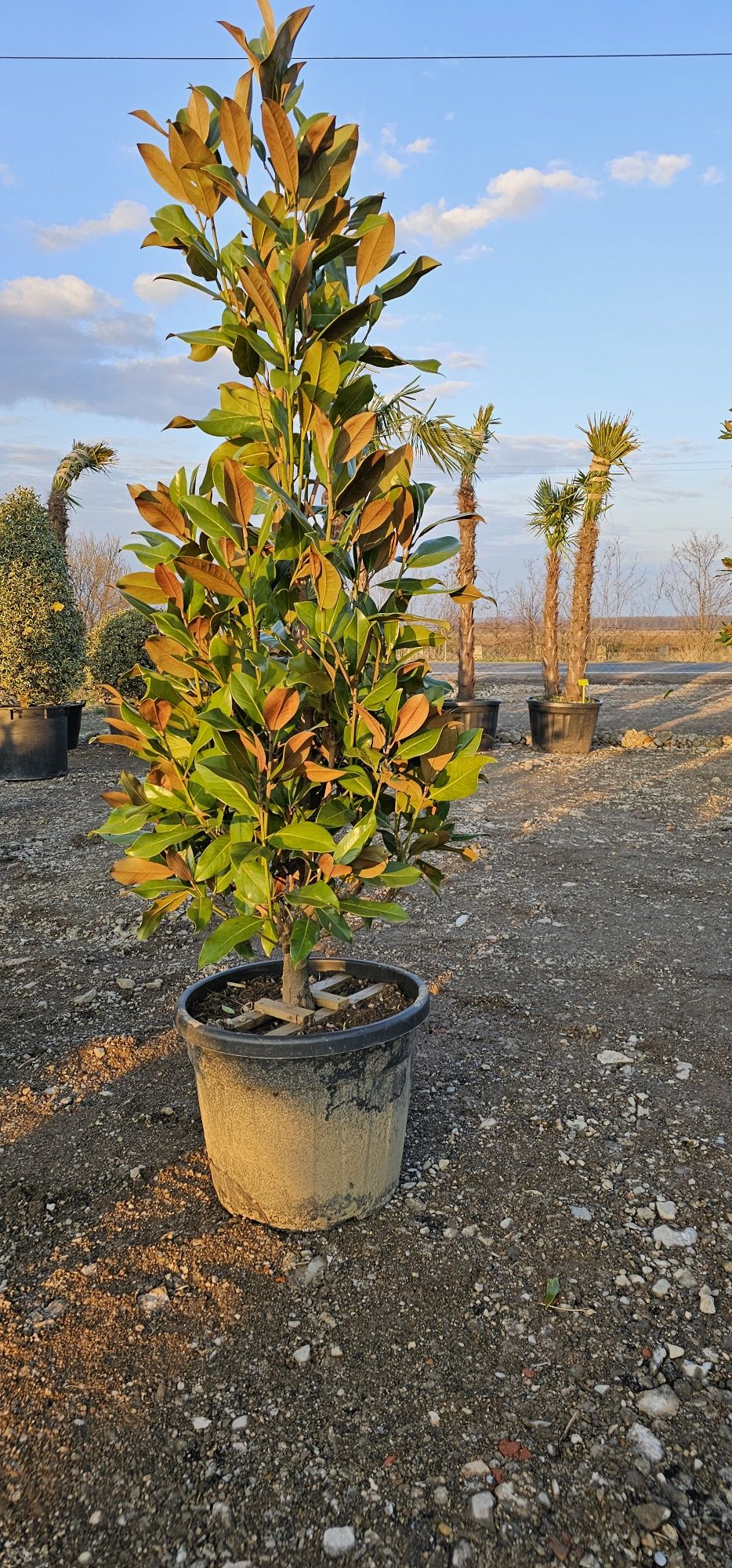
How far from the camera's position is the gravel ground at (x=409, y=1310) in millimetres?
1398

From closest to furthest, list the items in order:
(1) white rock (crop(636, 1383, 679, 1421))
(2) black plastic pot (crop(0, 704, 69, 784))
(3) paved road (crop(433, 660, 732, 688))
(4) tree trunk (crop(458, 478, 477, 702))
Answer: (1) white rock (crop(636, 1383, 679, 1421)) < (2) black plastic pot (crop(0, 704, 69, 784)) < (4) tree trunk (crop(458, 478, 477, 702)) < (3) paved road (crop(433, 660, 732, 688))

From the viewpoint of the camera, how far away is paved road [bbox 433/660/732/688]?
57.9 feet

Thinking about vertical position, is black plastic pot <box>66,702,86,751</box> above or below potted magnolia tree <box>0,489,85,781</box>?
below

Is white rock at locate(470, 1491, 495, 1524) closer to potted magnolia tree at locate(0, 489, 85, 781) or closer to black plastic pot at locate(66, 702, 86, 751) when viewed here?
potted magnolia tree at locate(0, 489, 85, 781)

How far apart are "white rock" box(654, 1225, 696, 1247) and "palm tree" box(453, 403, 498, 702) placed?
26.4 ft

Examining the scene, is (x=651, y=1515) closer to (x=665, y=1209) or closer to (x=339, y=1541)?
(x=339, y=1541)

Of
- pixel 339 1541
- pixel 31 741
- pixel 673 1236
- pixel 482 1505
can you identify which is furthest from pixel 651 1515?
pixel 31 741

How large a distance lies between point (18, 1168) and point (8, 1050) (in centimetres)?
75

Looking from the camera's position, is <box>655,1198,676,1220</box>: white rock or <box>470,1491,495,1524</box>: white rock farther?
<box>655,1198,676,1220</box>: white rock

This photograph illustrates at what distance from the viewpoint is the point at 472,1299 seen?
1.86 meters

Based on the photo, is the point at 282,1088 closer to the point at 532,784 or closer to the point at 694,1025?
the point at 694,1025

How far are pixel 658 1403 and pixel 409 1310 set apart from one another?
1.58ft

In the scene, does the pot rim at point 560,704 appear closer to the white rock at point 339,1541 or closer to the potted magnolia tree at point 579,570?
the potted magnolia tree at point 579,570

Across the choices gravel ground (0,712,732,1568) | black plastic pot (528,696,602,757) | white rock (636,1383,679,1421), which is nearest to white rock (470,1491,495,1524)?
gravel ground (0,712,732,1568)
